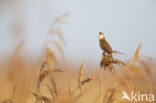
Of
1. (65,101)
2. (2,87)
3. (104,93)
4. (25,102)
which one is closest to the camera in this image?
(65,101)

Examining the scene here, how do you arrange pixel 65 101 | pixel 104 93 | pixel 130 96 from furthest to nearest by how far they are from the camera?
1. pixel 130 96
2. pixel 104 93
3. pixel 65 101

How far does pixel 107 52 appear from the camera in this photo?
7.67 feet

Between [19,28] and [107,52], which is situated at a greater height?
[19,28]

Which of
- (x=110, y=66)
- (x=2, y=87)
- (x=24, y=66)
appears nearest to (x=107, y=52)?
(x=110, y=66)

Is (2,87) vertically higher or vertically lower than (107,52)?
lower

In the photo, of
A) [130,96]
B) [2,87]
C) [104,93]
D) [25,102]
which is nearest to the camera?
[25,102]

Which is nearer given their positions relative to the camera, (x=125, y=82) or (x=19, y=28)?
(x=125, y=82)

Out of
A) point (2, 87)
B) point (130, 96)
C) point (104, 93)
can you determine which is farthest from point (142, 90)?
point (2, 87)

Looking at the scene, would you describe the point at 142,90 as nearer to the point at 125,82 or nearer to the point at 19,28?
the point at 125,82

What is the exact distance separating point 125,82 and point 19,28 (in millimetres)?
802

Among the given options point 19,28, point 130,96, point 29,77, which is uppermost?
point 19,28

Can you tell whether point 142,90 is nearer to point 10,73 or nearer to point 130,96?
point 130,96

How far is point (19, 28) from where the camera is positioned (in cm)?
257

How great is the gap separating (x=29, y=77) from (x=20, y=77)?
0.18ft
